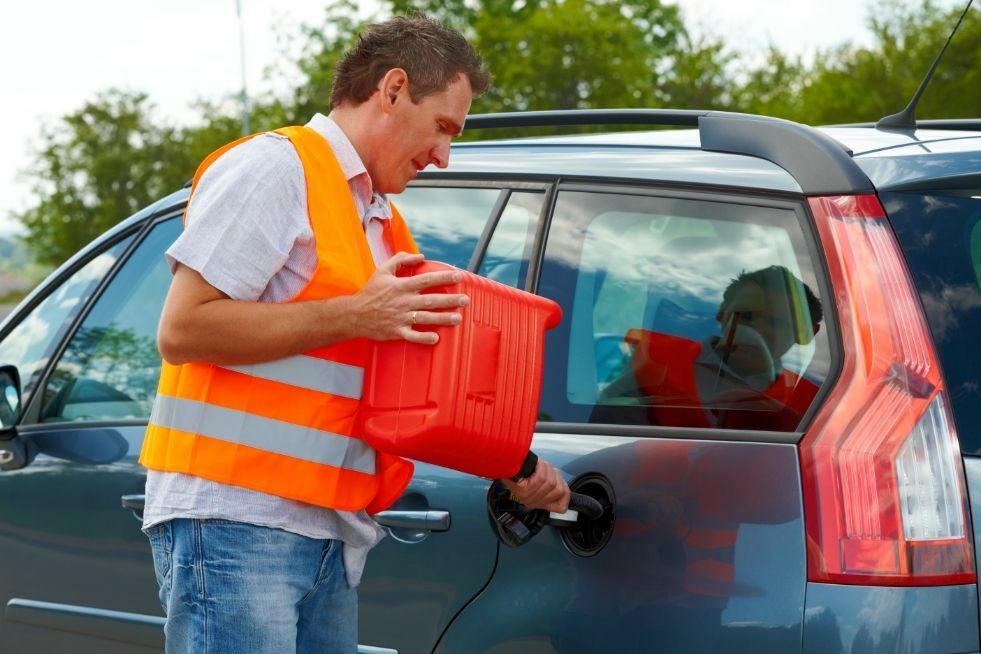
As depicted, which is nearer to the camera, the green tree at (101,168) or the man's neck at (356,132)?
the man's neck at (356,132)

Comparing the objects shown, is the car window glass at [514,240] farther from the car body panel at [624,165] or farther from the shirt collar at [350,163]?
the shirt collar at [350,163]

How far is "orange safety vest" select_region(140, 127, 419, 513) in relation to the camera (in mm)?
2229

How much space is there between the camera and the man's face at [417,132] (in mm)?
2367

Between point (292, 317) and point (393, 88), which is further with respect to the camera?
point (393, 88)

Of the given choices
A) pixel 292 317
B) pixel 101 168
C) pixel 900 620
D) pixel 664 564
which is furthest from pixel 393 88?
pixel 101 168

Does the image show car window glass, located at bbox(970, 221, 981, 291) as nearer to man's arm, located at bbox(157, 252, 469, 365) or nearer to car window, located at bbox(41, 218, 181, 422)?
man's arm, located at bbox(157, 252, 469, 365)

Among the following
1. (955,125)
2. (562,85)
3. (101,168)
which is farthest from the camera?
(101,168)

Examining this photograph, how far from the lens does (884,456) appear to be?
2.12 m

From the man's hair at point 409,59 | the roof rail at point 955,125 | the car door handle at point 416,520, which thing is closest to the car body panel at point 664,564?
the car door handle at point 416,520

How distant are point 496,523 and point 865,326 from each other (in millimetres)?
786

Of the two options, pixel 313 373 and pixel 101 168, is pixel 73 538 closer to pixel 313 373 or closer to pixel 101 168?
pixel 313 373

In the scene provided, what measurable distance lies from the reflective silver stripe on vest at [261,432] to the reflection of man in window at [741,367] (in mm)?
578

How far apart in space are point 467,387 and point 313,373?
0.27 metres

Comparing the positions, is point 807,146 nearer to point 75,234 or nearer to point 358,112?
point 358,112
